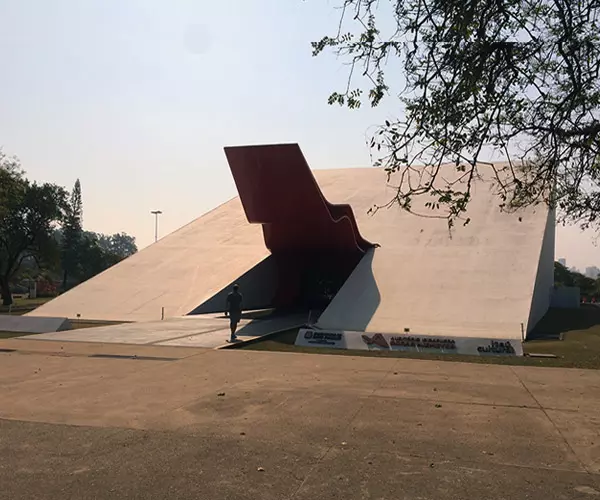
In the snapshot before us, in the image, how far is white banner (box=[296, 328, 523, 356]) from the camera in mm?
12305

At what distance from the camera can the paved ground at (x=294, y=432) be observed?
4.48 m

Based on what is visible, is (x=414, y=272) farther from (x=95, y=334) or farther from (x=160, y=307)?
(x=95, y=334)

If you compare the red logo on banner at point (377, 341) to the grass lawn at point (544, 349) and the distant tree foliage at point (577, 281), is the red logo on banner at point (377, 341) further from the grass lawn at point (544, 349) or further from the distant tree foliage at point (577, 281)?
the distant tree foliage at point (577, 281)

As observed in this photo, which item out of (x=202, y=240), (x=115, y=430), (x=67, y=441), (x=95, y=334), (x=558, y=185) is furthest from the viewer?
(x=202, y=240)

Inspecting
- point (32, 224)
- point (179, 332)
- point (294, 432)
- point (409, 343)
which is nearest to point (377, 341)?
point (409, 343)

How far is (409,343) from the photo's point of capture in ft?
42.6

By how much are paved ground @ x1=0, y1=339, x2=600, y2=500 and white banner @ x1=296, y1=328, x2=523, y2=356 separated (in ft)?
6.82

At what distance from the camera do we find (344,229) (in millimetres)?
20016

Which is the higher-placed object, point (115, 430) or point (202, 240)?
point (202, 240)

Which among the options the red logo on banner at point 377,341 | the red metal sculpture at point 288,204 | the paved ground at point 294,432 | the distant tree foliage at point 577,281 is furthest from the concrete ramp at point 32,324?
the distant tree foliage at point 577,281

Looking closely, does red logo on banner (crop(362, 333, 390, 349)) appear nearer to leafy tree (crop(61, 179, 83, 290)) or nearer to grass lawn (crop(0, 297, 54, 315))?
grass lawn (crop(0, 297, 54, 315))

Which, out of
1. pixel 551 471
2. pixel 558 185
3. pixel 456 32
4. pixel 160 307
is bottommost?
pixel 551 471

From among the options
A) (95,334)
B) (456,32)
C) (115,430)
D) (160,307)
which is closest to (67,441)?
(115,430)

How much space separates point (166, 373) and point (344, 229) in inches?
456
